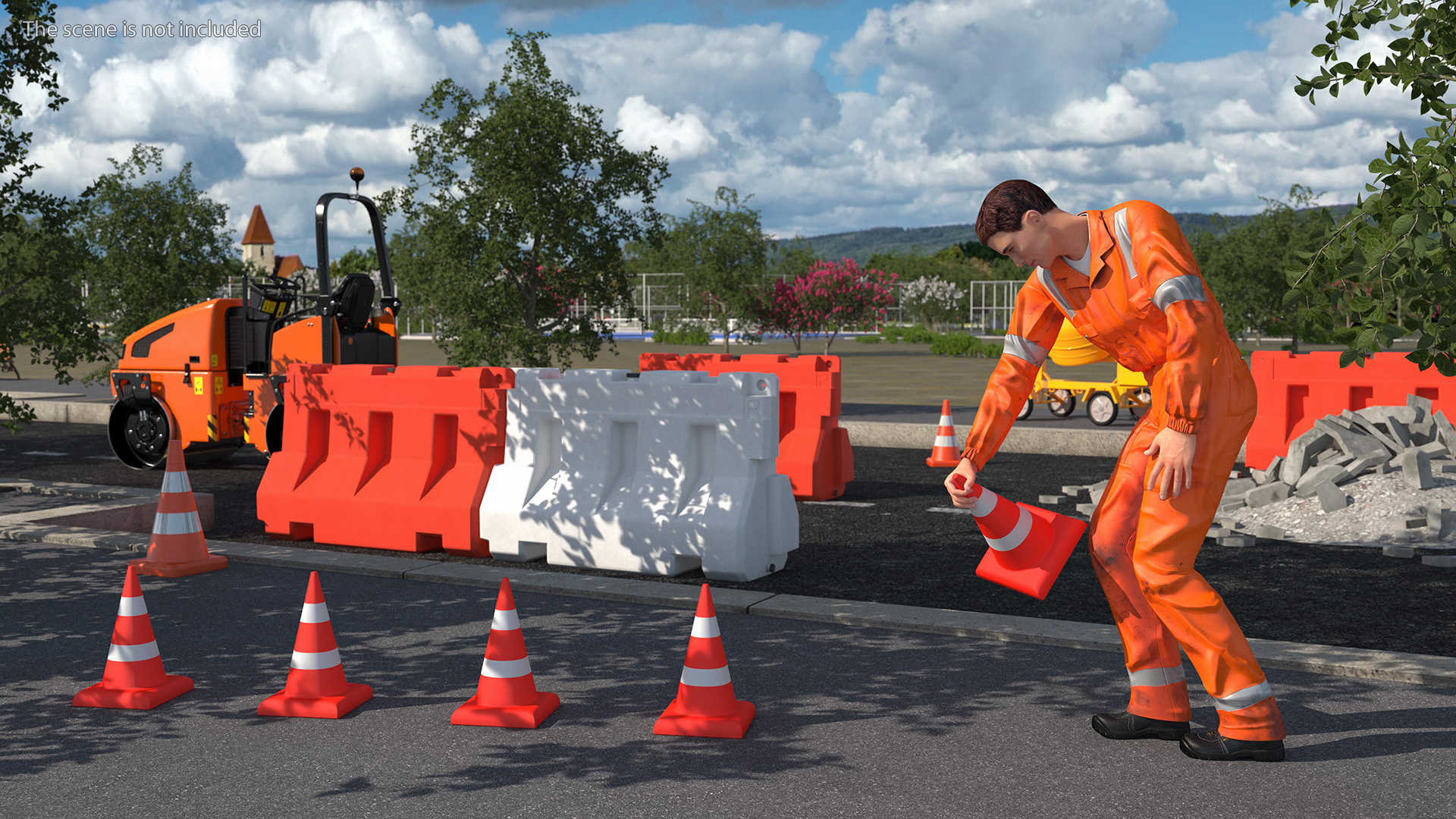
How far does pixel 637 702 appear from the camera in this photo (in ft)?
15.8

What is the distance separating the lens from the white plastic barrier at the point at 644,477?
726 centimetres

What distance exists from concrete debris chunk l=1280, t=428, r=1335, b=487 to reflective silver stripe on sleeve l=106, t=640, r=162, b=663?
814 cm

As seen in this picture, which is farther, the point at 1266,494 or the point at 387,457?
the point at 1266,494

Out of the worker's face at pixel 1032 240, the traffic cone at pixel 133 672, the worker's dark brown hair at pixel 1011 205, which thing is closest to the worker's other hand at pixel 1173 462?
the worker's face at pixel 1032 240

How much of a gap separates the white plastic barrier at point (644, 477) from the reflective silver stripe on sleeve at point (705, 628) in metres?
2.51

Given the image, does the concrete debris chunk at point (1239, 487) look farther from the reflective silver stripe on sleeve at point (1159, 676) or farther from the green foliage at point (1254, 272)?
the green foliage at point (1254, 272)

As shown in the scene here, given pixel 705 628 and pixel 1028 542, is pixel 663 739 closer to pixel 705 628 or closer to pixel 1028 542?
pixel 705 628

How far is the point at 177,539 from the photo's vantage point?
7.28m

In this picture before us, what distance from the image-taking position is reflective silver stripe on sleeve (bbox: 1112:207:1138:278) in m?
4.12

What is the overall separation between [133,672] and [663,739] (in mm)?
2283

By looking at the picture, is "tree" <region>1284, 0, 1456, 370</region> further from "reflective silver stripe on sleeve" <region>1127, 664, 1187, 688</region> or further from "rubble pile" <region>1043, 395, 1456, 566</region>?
"rubble pile" <region>1043, 395, 1456, 566</region>

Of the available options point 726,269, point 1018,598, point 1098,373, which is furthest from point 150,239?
point 1098,373

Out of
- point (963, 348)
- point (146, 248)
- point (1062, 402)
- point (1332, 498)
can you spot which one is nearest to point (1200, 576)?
point (1332, 498)

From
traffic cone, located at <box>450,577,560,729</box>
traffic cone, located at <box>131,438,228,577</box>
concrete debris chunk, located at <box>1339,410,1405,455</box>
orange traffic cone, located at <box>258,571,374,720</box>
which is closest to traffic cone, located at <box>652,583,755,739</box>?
traffic cone, located at <box>450,577,560,729</box>
